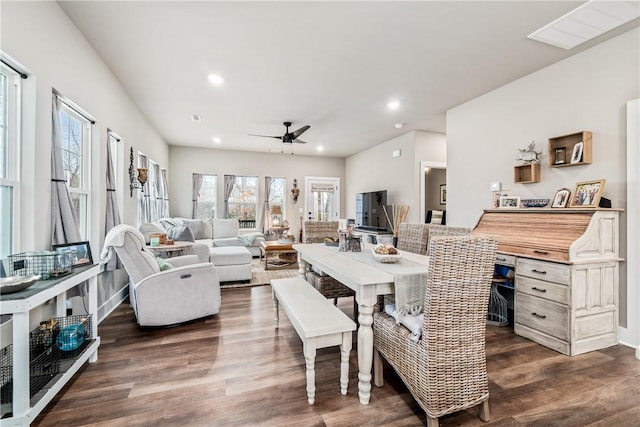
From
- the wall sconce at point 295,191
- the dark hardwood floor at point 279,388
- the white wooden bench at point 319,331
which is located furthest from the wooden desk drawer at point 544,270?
the wall sconce at point 295,191

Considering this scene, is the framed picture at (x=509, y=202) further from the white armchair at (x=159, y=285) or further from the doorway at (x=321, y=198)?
the doorway at (x=321, y=198)

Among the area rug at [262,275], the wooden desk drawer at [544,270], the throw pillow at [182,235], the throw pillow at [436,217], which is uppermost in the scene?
the throw pillow at [436,217]

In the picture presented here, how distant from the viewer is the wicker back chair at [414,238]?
309 centimetres

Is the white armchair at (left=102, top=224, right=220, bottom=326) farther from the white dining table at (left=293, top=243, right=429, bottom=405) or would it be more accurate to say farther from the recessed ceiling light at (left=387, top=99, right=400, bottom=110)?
the recessed ceiling light at (left=387, top=99, right=400, bottom=110)

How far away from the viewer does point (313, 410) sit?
1.68m

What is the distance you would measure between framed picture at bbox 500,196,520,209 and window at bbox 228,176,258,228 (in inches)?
240

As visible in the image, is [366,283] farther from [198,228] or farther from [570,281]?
[198,228]

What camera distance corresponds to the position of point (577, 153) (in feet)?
9.21

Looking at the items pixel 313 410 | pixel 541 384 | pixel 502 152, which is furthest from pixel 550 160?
pixel 313 410

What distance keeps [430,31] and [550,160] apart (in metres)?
1.92

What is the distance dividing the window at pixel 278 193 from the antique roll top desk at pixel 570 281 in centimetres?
628

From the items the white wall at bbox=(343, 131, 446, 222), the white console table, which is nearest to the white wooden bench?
the white console table

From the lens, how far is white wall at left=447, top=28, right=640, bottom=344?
2.58 metres

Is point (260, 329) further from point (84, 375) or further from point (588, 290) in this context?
point (588, 290)
